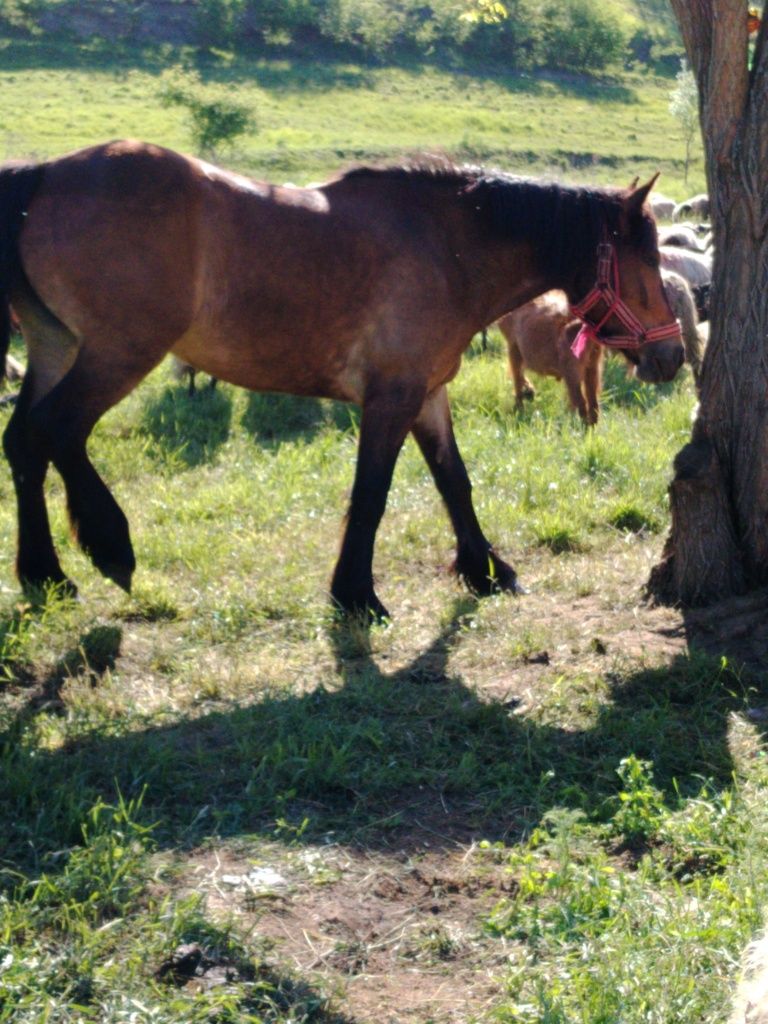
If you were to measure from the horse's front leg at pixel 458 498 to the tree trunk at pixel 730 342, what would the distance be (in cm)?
113

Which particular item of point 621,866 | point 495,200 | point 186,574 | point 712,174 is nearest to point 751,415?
point 712,174

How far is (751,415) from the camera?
5.82 m

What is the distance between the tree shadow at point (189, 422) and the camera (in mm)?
9719

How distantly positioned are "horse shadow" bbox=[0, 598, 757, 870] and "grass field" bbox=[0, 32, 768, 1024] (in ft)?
0.05

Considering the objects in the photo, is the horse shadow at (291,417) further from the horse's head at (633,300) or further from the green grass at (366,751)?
the horse's head at (633,300)

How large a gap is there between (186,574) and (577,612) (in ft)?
7.16

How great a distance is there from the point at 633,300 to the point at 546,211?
0.68 metres

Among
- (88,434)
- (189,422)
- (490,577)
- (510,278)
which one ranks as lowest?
(189,422)

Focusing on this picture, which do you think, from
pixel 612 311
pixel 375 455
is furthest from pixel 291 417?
pixel 612 311

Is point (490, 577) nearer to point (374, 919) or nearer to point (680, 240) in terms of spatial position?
point (374, 919)

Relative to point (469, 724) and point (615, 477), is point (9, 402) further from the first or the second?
point (469, 724)

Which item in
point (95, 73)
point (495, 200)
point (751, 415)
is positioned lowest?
point (95, 73)

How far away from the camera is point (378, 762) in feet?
15.2

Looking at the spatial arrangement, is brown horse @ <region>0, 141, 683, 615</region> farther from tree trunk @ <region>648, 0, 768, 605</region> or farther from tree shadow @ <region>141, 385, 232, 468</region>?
tree shadow @ <region>141, 385, 232, 468</region>
